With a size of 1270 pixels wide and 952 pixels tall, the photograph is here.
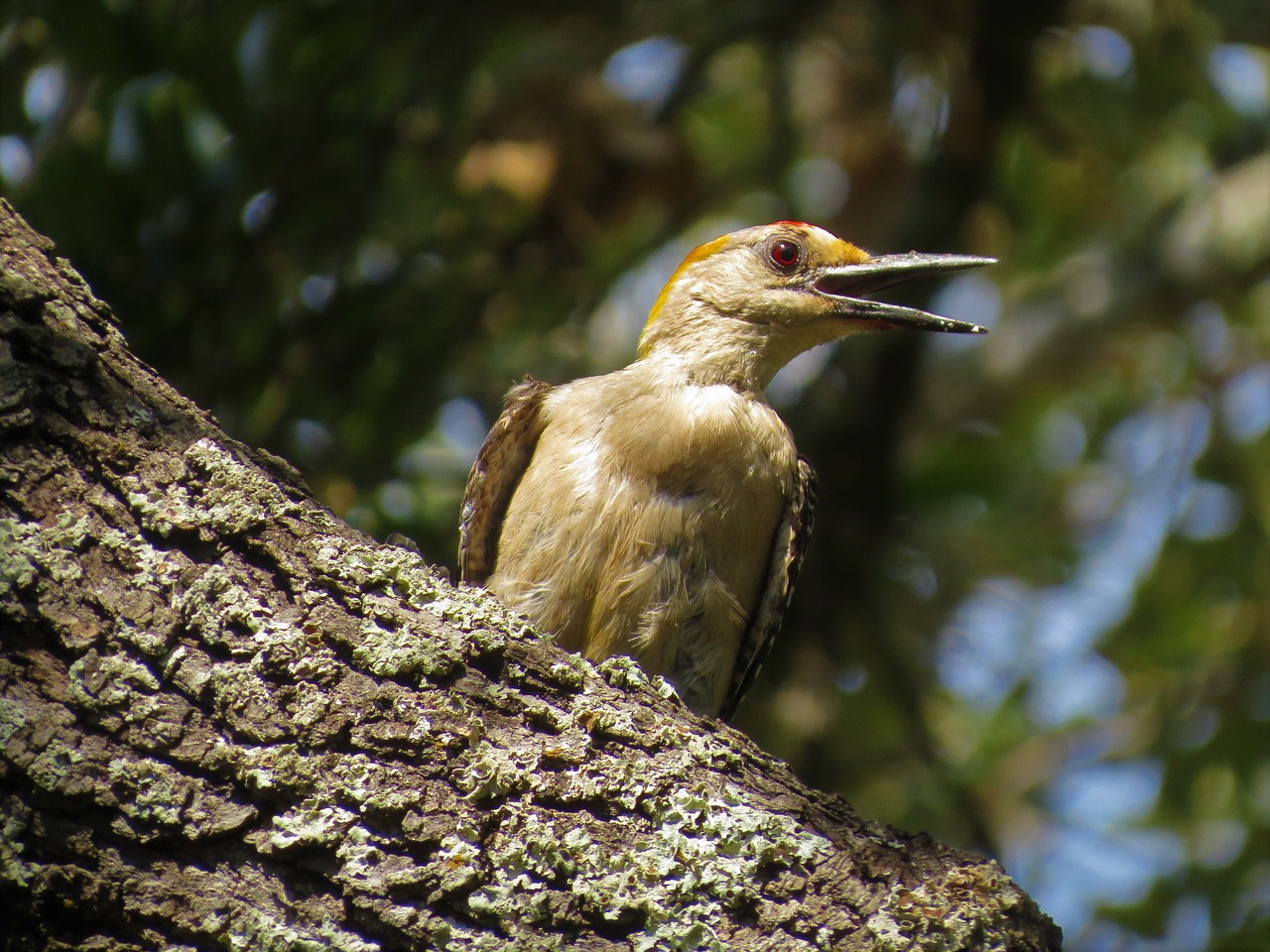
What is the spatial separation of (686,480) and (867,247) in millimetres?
4046

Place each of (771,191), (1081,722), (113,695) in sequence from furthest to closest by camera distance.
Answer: (1081,722) < (771,191) < (113,695)

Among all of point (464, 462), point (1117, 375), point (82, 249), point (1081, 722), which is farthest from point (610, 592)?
point (1117, 375)

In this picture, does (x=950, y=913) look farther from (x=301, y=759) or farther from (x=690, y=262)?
(x=690, y=262)

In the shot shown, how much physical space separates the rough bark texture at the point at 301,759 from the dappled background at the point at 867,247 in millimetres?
3552

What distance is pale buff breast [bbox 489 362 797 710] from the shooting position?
535 cm

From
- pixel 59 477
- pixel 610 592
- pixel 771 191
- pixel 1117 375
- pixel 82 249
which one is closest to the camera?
pixel 59 477

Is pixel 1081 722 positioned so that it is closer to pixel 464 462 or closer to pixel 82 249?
pixel 464 462

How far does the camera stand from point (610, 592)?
209 inches

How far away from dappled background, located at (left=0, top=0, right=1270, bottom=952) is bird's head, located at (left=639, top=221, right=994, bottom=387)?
1.33 metres

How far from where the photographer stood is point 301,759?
9.66ft

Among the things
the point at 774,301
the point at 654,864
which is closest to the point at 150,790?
the point at 654,864

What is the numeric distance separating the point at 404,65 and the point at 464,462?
2687 millimetres

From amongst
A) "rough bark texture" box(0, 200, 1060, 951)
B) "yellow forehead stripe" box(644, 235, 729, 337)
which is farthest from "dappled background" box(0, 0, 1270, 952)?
"rough bark texture" box(0, 200, 1060, 951)

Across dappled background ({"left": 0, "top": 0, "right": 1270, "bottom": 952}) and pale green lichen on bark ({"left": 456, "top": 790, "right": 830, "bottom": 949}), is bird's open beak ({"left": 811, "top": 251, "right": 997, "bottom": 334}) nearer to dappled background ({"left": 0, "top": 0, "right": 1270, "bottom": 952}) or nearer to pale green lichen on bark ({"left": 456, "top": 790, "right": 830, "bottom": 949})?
dappled background ({"left": 0, "top": 0, "right": 1270, "bottom": 952})
